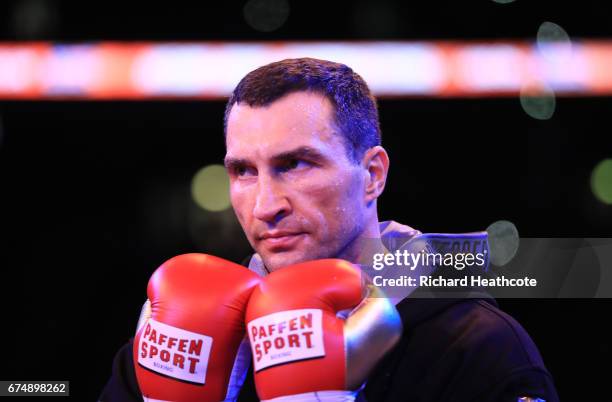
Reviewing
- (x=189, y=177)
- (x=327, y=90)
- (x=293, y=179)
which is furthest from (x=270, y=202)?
(x=189, y=177)

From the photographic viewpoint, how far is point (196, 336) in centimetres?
99

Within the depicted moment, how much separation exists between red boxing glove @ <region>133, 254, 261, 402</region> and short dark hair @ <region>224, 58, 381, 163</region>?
1.07ft

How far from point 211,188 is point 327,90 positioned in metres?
2.25

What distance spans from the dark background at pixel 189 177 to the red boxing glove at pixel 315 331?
1854 mm

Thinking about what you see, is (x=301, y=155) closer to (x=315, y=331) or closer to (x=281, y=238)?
(x=281, y=238)

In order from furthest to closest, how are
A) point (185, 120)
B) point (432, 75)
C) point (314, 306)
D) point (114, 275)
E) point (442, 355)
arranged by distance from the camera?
point (114, 275) < point (185, 120) < point (432, 75) < point (442, 355) < point (314, 306)

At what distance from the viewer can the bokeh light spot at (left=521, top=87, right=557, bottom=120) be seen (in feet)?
8.76

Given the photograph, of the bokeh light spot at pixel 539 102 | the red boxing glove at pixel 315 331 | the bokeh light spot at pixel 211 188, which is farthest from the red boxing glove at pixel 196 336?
the bokeh light spot at pixel 211 188

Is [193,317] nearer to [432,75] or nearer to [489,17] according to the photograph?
[432,75]

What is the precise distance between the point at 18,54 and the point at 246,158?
1976mm

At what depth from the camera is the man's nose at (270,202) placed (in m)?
1.15

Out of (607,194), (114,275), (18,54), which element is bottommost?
(114,275)

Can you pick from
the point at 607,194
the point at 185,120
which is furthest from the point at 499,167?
the point at 185,120

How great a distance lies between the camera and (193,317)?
101 cm
